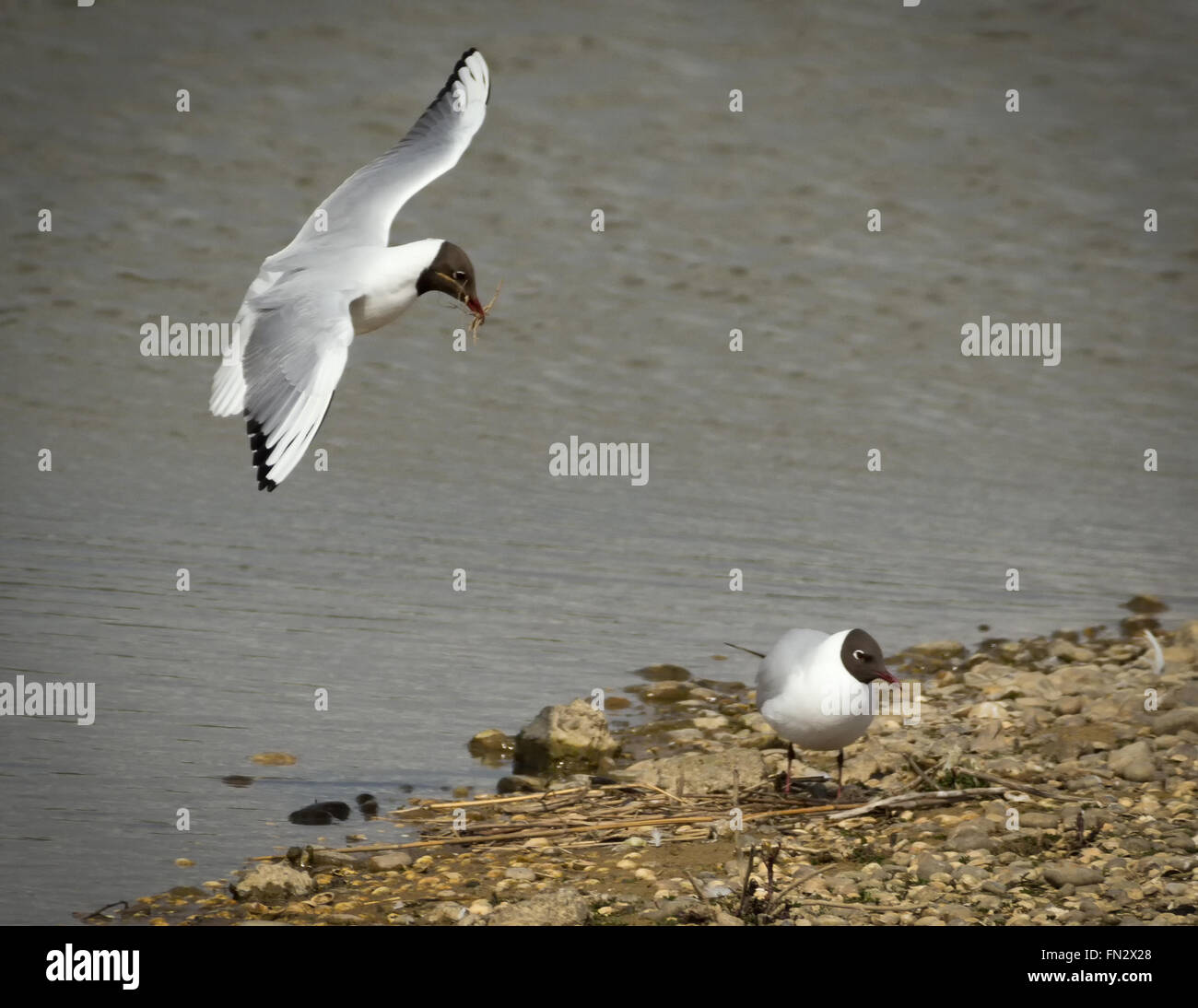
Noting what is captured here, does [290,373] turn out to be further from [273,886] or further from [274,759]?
[274,759]

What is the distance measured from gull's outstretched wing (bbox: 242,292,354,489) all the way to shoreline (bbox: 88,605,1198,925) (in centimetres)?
116

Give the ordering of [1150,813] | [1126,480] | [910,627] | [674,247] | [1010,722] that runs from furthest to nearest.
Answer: [674,247]
[1126,480]
[910,627]
[1010,722]
[1150,813]

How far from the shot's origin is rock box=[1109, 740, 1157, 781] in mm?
5730

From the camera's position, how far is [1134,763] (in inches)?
227

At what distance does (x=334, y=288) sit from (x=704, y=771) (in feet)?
6.18

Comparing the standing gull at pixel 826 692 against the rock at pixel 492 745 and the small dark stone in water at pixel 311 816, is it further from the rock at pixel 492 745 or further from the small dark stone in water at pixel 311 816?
the small dark stone in water at pixel 311 816

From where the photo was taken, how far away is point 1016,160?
551 inches

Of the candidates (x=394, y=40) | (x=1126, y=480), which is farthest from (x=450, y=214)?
(x=1126, y=480)

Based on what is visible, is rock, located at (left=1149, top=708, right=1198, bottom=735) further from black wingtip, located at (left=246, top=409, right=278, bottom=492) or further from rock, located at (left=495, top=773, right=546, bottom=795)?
black wingtip, located at (left=246, top=409, right=278, bottom=492)

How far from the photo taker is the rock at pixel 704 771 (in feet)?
18.5

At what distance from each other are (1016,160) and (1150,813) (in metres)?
9.42

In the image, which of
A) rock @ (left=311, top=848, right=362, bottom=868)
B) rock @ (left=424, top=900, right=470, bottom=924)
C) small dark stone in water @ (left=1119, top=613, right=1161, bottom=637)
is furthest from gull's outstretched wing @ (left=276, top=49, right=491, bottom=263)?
small dark stone in water @ (left=1119, top=613, right=1161, bottom=637)
